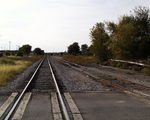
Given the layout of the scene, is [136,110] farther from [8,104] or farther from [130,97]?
[8,104]

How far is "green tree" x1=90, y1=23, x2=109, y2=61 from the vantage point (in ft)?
178

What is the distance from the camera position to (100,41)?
55500mm

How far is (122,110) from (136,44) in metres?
32.2

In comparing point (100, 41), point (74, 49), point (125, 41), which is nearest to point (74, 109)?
point (125, 41)

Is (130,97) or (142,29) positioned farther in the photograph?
(142,29)

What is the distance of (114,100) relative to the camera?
12.5 m

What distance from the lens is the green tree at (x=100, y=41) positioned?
54.1 m

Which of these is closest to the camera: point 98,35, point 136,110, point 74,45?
point 136,110

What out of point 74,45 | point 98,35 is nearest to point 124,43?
point 98,35

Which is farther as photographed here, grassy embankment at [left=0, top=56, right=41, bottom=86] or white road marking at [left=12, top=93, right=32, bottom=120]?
grassy embankment at [left=0, top=56, right=41, bottom=86]

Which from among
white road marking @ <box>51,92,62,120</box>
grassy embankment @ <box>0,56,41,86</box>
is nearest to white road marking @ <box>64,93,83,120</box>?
white road marking @ <box>51,92,62,120</box>

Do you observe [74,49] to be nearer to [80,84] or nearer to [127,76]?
[127,76]

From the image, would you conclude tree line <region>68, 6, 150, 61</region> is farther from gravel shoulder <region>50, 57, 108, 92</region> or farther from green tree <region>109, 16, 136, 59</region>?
gravel shoulder <region>50, 57, 108, 92</region>

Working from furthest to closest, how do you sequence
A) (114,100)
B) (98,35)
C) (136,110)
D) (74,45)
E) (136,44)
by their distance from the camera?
(74,45)
(98,35)
(136,44)
(114,100)
(136,110)
